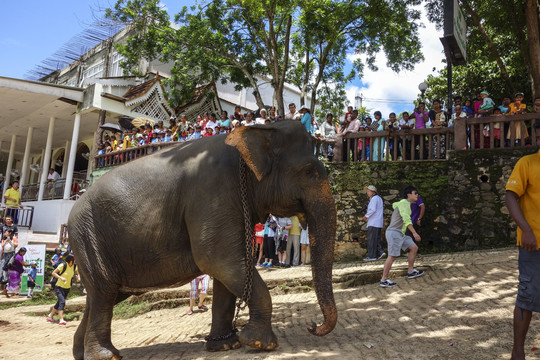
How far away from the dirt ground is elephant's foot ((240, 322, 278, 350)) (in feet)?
0.25

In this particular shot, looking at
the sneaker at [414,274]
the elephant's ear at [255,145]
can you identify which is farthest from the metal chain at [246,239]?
the sneaker at [414,274]

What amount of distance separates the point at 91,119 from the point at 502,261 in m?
17.8

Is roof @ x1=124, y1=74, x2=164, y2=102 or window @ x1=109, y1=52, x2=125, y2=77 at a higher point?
window @ x1=109, y1=52, x2=125, y2=77

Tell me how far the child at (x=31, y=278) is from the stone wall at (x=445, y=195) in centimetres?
847

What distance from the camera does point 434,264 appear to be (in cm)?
809

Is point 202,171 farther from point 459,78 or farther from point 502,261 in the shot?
point 459,78

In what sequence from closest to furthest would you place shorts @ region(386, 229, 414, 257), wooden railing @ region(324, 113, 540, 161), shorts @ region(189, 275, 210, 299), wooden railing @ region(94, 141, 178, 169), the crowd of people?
Answer: 1. shorts @ region(386, 229, 414, 257)
2. shorts @ region(189, 275, 210, 299)
3. wooden railing @ region(324, 113, 540, 161)
4. the crowd of people
5. wooden railing @ region(94, 141, 178, 169)

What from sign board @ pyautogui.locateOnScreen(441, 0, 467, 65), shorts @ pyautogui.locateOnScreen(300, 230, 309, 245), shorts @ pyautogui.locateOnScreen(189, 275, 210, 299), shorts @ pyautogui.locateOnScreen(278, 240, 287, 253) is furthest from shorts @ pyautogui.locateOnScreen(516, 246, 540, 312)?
sign board @ pyautogui.locateOnScreen(441, 0, 467, 65)

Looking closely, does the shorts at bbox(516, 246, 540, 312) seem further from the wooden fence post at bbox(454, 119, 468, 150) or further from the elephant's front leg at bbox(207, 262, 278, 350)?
the wooden fence post at bbox(454, 119, 468, 150)

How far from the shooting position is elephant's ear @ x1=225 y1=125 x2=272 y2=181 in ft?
13.7

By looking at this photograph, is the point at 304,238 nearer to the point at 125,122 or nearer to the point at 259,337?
the point at 259,337

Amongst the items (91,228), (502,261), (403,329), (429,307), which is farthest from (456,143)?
(91,228)

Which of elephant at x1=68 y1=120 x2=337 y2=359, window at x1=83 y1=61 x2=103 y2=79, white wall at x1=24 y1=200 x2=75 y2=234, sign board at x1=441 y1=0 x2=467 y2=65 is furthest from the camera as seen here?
window at x1=83 y1=61 x2=103 y2=79

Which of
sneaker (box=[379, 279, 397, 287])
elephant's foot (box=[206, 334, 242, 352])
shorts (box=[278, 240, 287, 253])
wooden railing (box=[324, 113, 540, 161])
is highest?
wooden railing (box=[324, 113, 540, 161])
